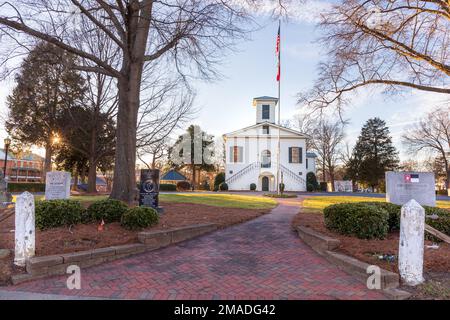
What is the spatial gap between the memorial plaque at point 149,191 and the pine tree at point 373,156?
1671 inches

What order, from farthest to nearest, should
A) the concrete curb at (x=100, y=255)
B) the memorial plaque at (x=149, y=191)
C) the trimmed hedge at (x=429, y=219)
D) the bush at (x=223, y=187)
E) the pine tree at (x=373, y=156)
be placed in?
the pine tree at (x=373, y=156) < the bush at (x=223, y=187) < the memorial plaque at (x=149, y=191) < the trimmed hedge at (x=429, y=219) < the concrete curb at (x=100, y=255)

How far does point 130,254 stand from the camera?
561cm

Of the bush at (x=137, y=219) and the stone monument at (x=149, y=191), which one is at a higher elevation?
the stone monument at (x=149, y=191)

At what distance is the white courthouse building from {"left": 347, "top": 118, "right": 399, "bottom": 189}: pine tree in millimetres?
17325

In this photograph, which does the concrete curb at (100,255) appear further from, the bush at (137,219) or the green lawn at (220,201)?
the green lawn at (220,201)

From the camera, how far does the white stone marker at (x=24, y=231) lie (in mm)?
4625

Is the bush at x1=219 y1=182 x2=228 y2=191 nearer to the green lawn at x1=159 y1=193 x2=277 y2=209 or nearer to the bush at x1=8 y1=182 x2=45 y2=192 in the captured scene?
the green lawn at x1=159 y1=193 x2=277 y2=209

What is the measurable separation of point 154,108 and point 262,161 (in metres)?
17.4

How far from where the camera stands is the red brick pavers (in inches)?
149

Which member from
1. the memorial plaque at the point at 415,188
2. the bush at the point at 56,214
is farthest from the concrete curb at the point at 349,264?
the bush at the point at 56,214

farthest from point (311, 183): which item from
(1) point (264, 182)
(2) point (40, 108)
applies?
(2) point (40, 108)
